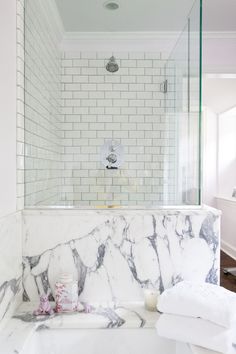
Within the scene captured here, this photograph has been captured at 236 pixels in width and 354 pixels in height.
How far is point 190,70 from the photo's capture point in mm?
1745

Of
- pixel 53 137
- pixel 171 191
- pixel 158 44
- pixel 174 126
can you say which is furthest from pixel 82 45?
pixel 171 191

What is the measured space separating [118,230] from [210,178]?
4.30m

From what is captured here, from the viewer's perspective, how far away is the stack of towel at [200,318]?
1131mm

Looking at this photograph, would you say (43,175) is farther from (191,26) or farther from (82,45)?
(191,26)

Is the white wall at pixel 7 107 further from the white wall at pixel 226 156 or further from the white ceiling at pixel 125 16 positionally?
the white wall at pixel 226 156

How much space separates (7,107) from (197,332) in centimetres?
114

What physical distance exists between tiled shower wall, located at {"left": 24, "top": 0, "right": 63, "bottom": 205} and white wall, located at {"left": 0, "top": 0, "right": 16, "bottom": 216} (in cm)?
15

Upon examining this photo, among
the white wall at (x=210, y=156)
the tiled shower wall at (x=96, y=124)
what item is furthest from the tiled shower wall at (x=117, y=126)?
the white wall at (x=210, y=156)

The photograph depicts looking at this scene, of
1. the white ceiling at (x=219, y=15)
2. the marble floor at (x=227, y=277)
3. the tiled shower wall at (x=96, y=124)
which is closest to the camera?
the tiled shower wall at (x=96, y=124)

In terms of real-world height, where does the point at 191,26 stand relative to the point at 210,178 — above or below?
above

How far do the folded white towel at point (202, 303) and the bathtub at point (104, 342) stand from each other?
0.58ft

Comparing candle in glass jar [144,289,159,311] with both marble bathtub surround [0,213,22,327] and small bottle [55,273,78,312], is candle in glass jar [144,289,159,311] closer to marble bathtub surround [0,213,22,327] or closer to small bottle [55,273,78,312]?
small bottle [55,273,78,312]

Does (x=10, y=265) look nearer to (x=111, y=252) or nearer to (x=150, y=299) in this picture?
(x=111, y=252)

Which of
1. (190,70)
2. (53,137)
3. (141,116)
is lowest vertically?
(53,137)
